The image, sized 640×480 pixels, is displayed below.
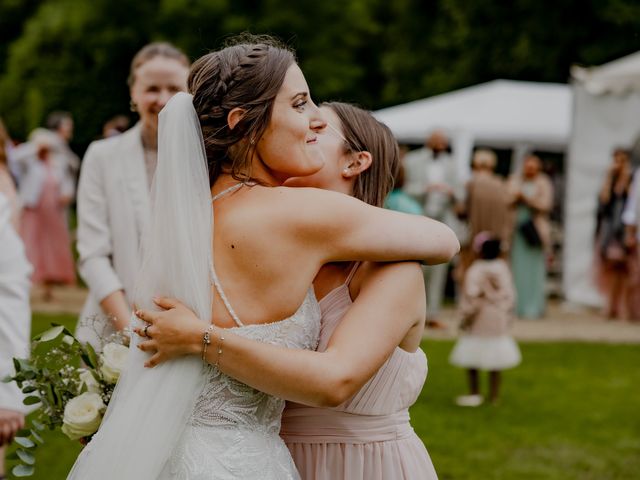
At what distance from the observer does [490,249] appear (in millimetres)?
9156

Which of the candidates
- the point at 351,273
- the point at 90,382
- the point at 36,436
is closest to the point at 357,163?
the point at 351,273

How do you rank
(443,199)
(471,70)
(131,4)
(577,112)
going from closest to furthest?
(443,199) < (577,112) < (471,70) < (131,4)

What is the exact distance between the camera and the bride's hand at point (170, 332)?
274 cm

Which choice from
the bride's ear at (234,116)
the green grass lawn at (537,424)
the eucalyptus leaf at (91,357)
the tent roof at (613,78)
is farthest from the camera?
the tent roof at (613,78)

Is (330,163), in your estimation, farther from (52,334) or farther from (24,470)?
(24,470)

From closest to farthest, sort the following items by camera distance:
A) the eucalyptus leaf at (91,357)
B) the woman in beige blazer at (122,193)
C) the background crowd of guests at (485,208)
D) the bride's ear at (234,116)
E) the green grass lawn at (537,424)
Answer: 1. the bride's ear at (234,116)
2. the eucalyptus leaf at (91,357)
3. the woman in beige blazer at (122,193)
4. the green grass lawn at (537,424)
5. the background crowd of guests at (485,208)

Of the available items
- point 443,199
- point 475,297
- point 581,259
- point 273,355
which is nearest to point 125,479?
point 273,355

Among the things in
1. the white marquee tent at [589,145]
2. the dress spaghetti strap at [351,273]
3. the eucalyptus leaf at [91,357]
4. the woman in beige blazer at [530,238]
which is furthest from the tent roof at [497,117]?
the dress spaghetti strap at [351,273]

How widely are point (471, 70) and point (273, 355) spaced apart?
26.3m

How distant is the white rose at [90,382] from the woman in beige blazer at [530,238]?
12.3 m

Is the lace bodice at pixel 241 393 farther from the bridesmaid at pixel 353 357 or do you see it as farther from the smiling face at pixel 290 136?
the smiling face at pixel 290 136

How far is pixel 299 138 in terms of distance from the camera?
2.86 metres

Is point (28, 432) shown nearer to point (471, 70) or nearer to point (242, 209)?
point (242, 209)

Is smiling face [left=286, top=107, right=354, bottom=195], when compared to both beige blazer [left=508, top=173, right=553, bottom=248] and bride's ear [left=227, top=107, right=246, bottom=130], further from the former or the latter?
beige blazer [left=508, top=173, right=553, bottom=248]
